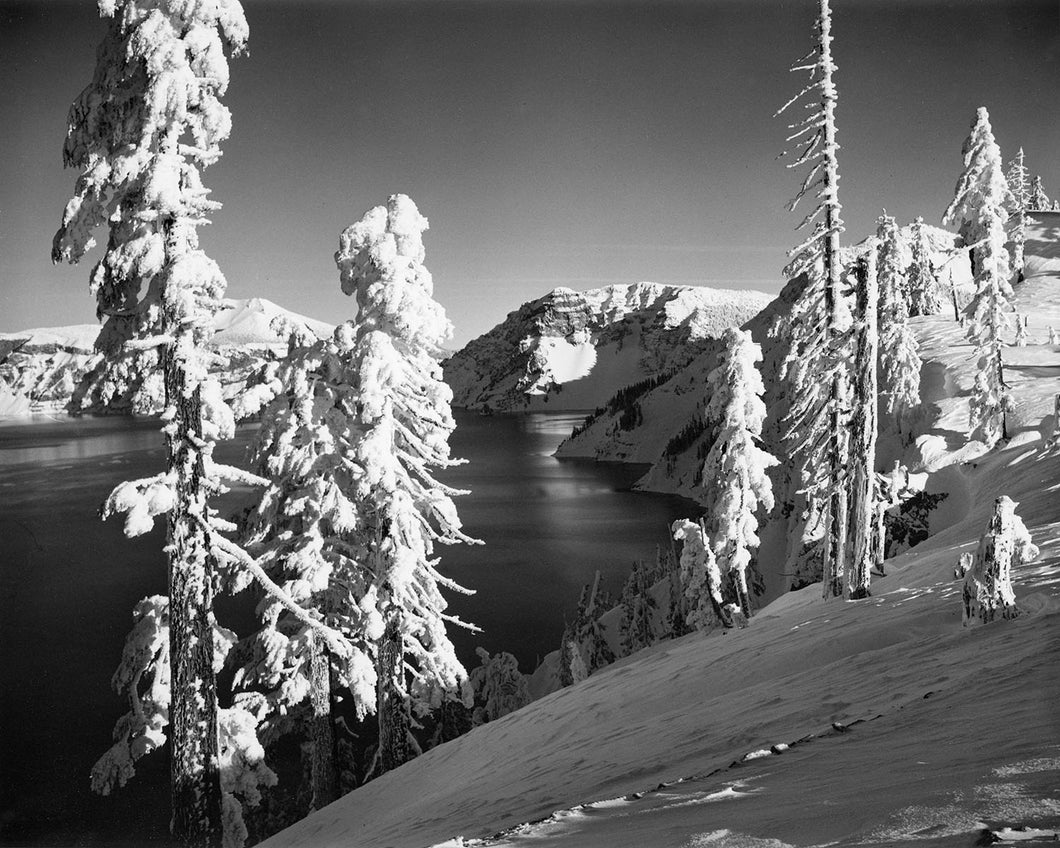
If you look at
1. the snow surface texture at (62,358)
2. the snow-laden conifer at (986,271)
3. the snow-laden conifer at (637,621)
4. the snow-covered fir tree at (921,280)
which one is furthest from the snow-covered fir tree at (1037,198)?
the snow surface texture at (62,358)

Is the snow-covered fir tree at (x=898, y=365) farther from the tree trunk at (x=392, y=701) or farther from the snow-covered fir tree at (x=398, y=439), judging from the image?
the tree trunk at (x=392, y=701)

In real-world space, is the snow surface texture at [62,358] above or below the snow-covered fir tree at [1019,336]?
below

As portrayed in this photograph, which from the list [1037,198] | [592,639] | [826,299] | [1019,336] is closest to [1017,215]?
[1019,336]

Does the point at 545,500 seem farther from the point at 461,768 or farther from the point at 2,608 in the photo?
the point at 461,768

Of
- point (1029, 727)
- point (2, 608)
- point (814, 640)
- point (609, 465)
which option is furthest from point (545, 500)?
point (1029, 727)

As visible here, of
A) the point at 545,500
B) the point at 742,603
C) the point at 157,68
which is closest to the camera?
Answer: the point at 157,68

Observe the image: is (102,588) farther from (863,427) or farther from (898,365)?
(898,365)

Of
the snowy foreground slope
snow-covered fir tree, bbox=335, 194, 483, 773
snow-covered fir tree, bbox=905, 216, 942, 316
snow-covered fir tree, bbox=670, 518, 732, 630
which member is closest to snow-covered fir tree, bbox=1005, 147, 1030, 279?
snow-covered fir tree, bbox=905, 216, 942, 316
